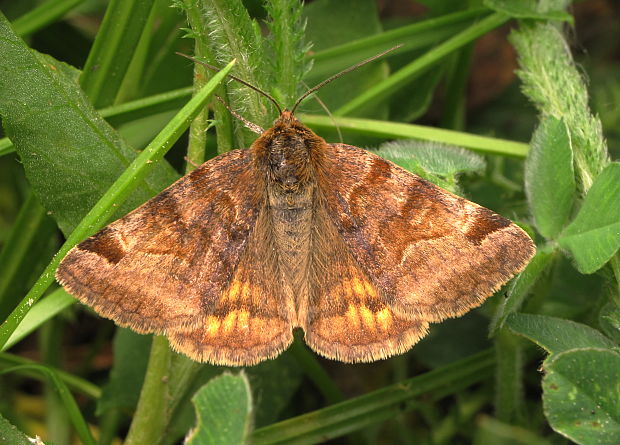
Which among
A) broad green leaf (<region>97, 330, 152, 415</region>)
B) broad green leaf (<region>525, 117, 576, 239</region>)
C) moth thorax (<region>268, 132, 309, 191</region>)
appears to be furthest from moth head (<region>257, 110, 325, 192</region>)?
broad green leaf (<region>97, 330, 152, 415</region>)

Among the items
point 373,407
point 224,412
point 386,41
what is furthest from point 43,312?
point 386,41

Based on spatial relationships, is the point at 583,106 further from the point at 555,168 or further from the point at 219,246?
the point at 219,246

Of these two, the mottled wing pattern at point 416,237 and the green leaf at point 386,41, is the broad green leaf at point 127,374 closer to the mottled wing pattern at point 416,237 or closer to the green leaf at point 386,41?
the mottled wing pattern at point 416,237

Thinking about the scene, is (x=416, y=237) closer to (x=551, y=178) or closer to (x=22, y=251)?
(x=551, y=178)

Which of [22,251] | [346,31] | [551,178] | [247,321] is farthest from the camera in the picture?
[346,31]

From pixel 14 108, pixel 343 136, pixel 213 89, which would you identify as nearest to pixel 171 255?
pixel 213 89

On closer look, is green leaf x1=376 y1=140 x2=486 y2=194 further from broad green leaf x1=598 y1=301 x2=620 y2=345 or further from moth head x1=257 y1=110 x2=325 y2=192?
broad green leaf x1=598 y1=301 x2=620 y2=345
